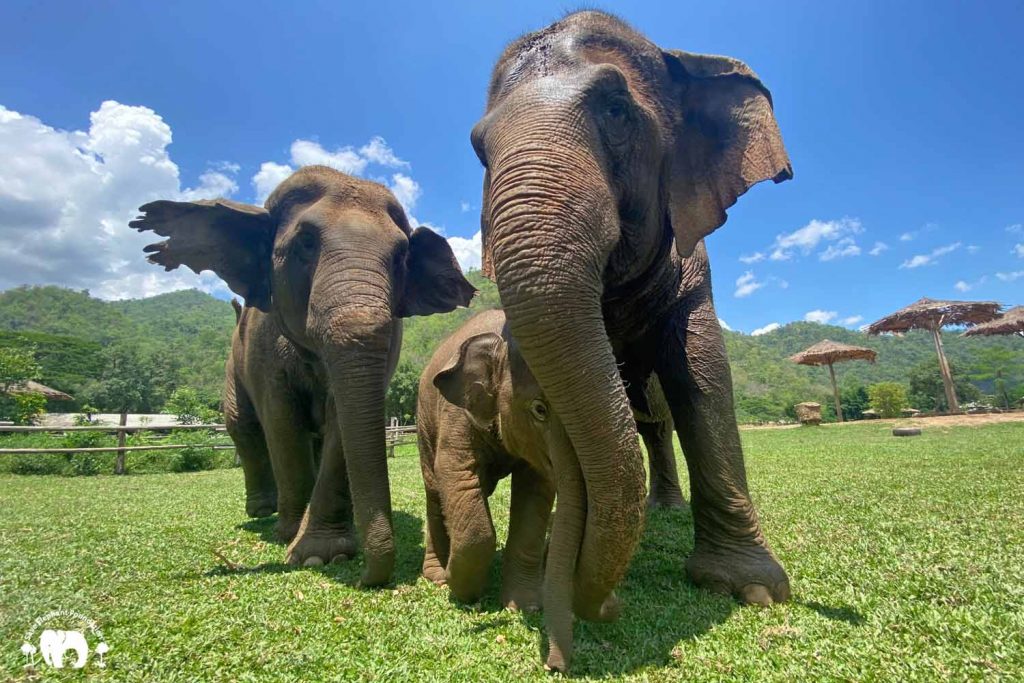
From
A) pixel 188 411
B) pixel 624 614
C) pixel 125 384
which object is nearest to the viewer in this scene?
pixel 624 614

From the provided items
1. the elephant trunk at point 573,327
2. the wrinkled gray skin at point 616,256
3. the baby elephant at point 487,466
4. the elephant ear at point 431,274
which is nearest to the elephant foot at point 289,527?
the baby elephant at point 487,466

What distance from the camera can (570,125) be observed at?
230 cm

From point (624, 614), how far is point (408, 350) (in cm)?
8210

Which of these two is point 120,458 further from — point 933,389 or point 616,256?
point 933,389

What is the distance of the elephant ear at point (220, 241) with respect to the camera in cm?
499

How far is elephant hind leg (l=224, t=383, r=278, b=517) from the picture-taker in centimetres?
707

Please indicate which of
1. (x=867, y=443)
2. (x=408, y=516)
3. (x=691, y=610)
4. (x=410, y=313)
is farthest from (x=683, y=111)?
(x=867, y=443)

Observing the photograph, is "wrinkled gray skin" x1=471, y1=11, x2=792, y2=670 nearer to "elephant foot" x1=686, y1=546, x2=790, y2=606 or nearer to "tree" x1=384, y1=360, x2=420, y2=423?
"elephant foot" x1=686, y1=546, x2=790, y2=606

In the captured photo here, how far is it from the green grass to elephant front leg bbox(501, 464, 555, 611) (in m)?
0.17

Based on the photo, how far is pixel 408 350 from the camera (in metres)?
83.4

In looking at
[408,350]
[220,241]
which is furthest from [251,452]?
[408,350]

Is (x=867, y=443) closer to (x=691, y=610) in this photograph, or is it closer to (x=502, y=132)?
(x=691, y=610)

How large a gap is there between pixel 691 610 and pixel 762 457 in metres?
10.3

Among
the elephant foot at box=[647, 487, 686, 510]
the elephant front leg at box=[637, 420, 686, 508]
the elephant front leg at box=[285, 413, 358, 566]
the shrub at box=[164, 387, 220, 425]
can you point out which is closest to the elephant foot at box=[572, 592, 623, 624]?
the elephant front leg at box=[285, 413, 358, 566]
